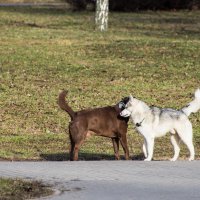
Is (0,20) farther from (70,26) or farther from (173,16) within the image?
(173,16)

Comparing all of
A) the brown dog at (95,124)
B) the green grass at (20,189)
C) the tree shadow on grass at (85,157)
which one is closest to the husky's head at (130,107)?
the brown dog at (95,124)

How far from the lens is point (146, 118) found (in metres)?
12.2

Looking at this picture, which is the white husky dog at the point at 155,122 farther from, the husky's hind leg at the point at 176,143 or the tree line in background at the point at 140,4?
the tree line in background at the point at 140,4

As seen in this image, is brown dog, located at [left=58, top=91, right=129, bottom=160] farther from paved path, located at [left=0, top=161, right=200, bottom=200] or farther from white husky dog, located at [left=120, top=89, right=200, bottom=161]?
paved path, located at [left=0, top=161, right=200, bottom=200]

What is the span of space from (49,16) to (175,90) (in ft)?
81.7

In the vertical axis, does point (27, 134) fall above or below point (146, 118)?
below

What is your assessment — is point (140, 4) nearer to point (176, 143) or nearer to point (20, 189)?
point (176, 143)

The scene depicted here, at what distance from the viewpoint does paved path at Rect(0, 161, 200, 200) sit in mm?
9078

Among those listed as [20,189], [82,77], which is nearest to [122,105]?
[20,189]

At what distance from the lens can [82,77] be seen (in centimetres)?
2123

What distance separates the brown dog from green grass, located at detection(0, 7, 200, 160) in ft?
3.39

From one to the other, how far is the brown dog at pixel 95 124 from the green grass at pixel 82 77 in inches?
40.7

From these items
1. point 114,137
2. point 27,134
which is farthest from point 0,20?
point 114,137

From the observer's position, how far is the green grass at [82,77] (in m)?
15.1
